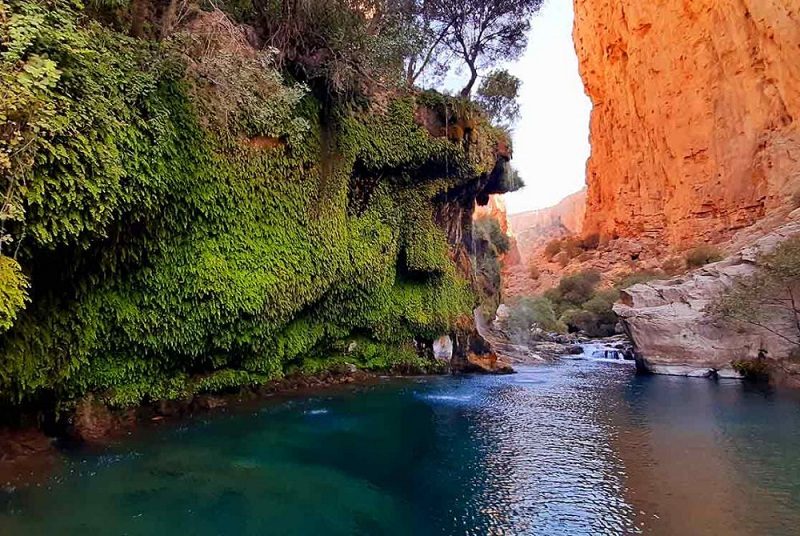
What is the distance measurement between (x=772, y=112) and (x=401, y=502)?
4401cm

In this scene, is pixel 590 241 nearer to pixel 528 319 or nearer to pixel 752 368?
pixel 528 319

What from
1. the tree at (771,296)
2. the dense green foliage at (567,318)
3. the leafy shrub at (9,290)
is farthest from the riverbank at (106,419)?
the dense green foliage at (567,318)

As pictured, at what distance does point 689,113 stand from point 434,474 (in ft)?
155

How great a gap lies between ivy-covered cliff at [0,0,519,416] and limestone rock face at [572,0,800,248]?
98.9 feet

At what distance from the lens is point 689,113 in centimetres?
4378

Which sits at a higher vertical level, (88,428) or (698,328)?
(698,328)

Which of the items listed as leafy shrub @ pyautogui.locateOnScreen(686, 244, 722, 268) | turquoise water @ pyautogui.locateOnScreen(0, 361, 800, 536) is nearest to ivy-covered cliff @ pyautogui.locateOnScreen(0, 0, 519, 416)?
turquoise water @ pyautogui.locateOnScreen(0, 361, 800, 536)

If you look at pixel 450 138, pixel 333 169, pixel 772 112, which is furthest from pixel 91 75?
pixel 772 112

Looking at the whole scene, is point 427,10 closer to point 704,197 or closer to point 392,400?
point 392,400

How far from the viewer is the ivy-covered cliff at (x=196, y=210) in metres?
6.64

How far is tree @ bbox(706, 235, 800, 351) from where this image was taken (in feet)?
56.8

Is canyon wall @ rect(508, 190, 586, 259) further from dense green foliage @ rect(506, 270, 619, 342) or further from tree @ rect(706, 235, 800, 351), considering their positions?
tree @ rect(706, 235, 800, 351)

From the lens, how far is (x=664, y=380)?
64.4ft

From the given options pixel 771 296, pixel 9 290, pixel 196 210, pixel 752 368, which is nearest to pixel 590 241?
pixel 752 368
